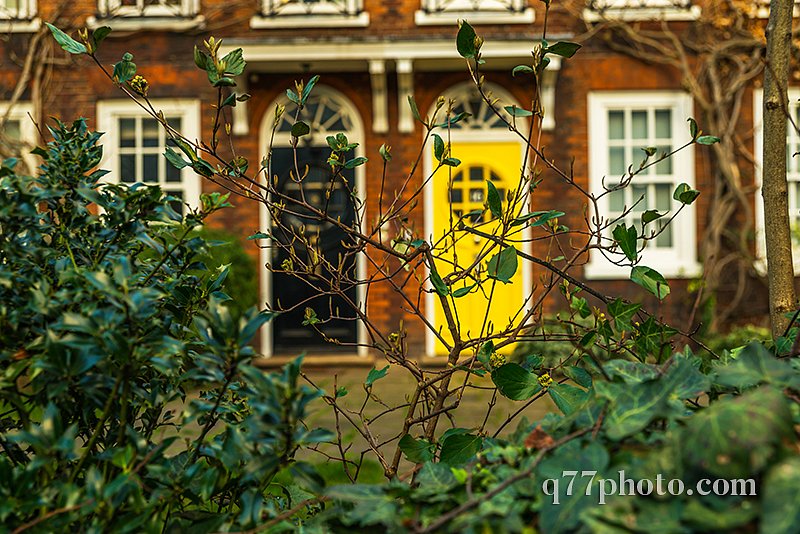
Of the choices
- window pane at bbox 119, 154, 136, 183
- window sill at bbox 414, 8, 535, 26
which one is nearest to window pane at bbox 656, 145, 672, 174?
window sill at bbox 414, 8, 535, 26

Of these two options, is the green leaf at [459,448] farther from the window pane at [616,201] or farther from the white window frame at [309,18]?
the white window frame at [309,18]

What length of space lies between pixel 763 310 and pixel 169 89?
24.9 feet

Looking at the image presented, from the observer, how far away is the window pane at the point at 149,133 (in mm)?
9703

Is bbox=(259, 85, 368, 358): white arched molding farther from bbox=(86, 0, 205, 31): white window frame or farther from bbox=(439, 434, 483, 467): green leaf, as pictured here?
bbox=(439, 434, 483, 467): green leaf

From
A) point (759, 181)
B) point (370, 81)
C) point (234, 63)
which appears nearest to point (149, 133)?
point (370, 81)

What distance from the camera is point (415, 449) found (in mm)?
1926

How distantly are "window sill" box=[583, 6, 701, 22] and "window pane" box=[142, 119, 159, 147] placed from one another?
539 centimetres

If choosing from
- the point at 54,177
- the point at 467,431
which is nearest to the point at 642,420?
the point at 467,431

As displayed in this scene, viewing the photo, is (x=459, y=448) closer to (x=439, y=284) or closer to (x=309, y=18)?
(x=439, y=284)

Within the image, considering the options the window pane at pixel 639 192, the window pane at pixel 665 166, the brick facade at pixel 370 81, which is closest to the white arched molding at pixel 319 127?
the brick facade at pixel 370 81

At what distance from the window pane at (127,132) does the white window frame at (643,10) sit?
5639 mm

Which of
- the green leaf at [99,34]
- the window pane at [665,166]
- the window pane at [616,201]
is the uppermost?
the window pane at [665,166]

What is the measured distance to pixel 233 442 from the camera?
1433mm

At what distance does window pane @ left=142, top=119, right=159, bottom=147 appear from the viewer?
9703mm
